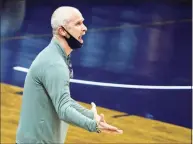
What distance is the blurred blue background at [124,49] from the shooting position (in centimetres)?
599

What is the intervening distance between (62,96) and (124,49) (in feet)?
17.2

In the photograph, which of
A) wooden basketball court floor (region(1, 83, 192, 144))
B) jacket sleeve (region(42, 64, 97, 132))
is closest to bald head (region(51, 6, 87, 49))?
jacket sleeve (region(42, 64, 97, 132))

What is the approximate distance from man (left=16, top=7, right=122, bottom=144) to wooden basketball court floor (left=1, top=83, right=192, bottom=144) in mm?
2511

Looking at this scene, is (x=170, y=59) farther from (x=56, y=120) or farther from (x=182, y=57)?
(x=56, y=120)

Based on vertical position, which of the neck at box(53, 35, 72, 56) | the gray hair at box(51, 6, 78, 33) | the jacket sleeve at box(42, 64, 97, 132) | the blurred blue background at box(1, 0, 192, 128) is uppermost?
the blurred blue background at box(1, 0, 192, 128)

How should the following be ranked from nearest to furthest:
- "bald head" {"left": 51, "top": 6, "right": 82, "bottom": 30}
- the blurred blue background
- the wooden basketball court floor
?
"bald head" {"left": 51, "top": 6, "right": 82, "bottom": 30} < the wooden basketball court floor < the blurred blue background

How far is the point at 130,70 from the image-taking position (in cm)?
674

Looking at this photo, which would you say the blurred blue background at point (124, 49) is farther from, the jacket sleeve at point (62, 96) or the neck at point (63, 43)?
the jacket sleeve at point (62, 96)

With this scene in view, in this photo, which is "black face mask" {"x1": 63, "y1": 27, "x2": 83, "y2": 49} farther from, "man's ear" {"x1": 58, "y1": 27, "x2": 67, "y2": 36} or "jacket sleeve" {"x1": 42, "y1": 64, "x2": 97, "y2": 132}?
"jacket sleeve" {"x1": 42, "y1": 64, "x2": 97, "y2": 132}

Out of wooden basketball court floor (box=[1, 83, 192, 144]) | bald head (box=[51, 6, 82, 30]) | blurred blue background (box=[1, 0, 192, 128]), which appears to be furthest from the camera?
blurred blue background (box=[1, 0, 192, 128])

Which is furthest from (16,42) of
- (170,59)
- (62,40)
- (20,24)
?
(62,40)

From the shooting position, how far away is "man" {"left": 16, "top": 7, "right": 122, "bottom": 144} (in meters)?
2.28

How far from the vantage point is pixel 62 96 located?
2256mm

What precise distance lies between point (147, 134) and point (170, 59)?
2096mm
